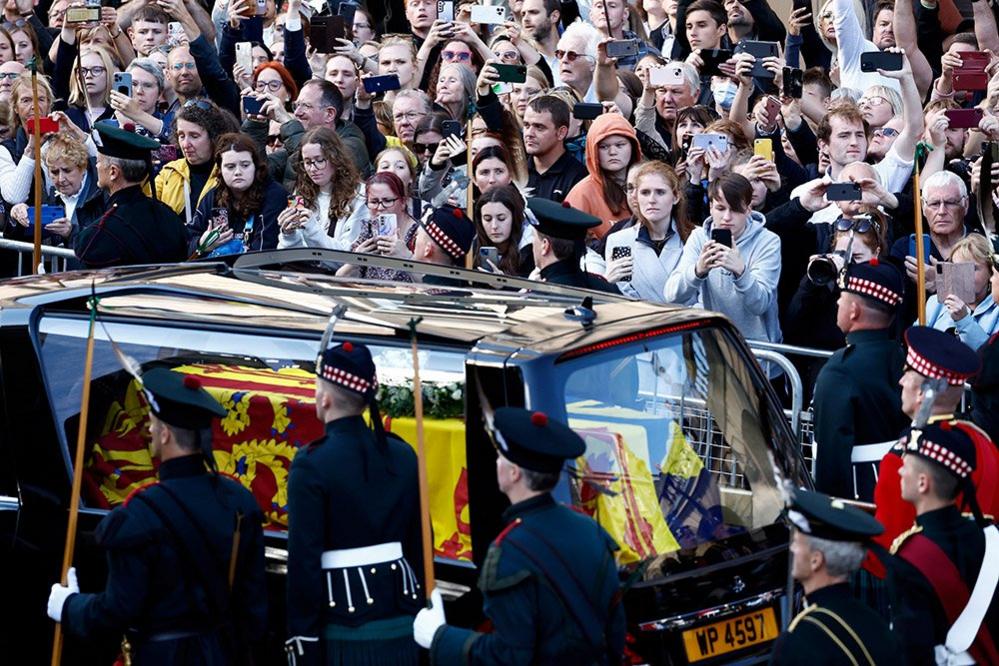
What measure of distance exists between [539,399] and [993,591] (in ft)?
5.55

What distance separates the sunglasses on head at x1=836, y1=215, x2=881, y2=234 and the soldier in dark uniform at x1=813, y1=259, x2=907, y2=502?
1.63 metres

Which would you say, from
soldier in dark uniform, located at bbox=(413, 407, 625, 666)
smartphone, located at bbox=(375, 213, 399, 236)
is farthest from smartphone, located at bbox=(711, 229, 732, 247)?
soldier in dark uniform, located at bbox=(413, 407, 625, 666)

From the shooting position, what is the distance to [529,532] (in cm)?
554

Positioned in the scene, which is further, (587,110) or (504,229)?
(587,110)

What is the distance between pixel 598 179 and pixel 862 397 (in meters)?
3.52

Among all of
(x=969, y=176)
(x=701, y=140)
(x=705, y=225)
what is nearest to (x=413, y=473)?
(x=705, y=225)

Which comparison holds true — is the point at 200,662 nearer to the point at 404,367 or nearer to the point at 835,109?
the point at 404,367

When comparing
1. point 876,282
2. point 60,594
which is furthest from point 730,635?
point 60,594

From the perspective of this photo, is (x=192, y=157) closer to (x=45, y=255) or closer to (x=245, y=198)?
(x=245, y=198)

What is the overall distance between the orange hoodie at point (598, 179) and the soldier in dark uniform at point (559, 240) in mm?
2285

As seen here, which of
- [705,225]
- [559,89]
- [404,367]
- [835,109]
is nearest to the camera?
[404,367]

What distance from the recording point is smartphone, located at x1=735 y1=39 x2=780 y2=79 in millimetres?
11625

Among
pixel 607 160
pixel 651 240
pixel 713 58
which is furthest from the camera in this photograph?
pixel 713 58

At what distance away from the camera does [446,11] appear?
45.4ft
